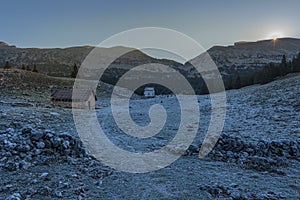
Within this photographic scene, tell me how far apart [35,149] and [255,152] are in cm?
1010

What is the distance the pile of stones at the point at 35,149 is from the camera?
10.4 metres

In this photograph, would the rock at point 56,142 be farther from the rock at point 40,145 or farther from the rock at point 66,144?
the rock at point 40,145

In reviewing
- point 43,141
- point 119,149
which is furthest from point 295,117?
point 43,141

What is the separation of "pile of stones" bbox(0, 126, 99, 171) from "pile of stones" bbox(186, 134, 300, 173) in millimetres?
5499

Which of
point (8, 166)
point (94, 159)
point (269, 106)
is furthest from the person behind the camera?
point (269, 106)

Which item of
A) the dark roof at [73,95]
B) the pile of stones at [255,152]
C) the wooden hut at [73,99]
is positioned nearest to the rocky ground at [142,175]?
the pile of stones at [255,152]

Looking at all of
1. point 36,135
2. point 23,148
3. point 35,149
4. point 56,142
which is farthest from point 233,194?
point 36,135

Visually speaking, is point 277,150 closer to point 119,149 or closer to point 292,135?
point 292,135

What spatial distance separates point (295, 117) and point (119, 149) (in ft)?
49.5

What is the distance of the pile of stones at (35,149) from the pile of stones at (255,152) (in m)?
5.50

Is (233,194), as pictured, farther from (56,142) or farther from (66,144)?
(56,142)

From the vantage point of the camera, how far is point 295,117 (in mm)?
20906

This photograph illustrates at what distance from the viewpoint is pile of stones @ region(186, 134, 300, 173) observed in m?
11.6

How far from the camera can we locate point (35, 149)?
36.9 ft
